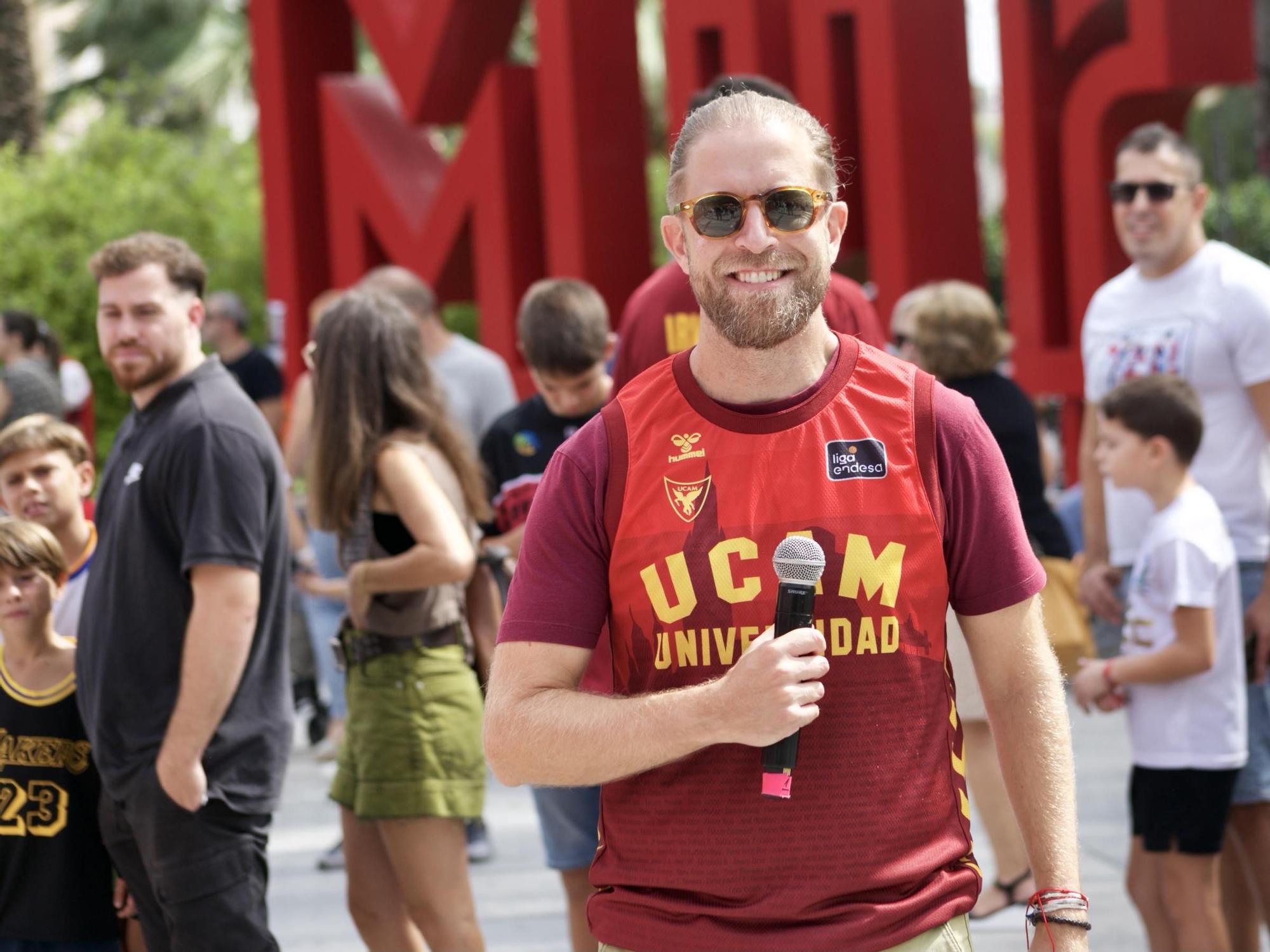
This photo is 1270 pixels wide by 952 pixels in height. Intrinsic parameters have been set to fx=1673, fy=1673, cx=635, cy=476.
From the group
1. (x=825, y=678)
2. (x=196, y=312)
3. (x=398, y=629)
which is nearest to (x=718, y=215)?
(x=825, y=678)

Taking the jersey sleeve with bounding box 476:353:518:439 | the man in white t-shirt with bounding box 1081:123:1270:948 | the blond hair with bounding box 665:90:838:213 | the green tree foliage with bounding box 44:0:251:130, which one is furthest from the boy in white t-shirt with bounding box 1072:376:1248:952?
the green tree foliage with bounding box 44:0:251:130

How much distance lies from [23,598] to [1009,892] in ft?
10.6

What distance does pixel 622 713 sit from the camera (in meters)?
2.19

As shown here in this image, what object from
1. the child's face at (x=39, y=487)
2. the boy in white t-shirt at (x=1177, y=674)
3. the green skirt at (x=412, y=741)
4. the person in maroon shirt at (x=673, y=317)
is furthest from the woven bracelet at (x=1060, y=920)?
the child's face at (x=39, y=487)

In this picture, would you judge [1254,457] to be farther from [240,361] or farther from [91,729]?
[240,361]

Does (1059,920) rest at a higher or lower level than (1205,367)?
lower

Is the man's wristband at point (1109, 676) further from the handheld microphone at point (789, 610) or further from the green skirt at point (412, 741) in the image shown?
the handheld microphone at point (789, 610)

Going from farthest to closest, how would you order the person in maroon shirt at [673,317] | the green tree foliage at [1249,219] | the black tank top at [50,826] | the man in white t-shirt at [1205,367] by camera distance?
the green tree foliage at [1249,219], the man in white t-shirt at [1205,367], the person in maroon shirt at [673,317], the black tank top at [50,826]

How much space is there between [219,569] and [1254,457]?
2.89 m

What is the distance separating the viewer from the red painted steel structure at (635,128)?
7043 millimetres

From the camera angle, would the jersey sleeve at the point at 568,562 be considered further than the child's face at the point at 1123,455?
No

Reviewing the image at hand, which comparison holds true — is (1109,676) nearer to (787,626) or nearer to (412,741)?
(412,741)

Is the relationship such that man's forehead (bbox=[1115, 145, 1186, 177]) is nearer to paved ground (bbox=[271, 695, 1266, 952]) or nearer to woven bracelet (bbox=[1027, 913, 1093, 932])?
paved ground (bbox=[271, 695, 1266, 952])

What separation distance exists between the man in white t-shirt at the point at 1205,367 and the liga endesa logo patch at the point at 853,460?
2.71m
